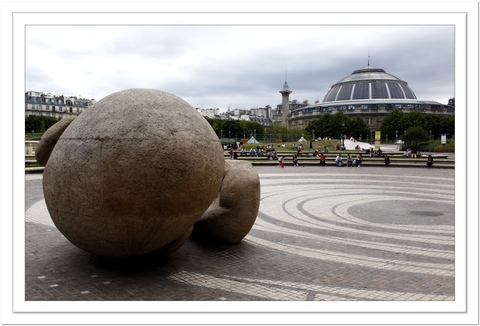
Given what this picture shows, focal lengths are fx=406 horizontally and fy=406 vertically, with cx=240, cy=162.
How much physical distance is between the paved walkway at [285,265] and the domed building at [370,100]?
101300 mm

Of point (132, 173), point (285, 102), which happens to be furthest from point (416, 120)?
point (132, 173)

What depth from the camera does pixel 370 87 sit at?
389 ft

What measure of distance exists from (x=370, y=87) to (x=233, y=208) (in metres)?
118

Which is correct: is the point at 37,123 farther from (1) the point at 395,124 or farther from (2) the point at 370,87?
(2) the point at 370,87

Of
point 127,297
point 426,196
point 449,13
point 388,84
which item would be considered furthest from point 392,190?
point 388,84

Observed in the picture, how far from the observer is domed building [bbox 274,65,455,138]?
109625mm

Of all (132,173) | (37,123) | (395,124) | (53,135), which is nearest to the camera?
(132,173)

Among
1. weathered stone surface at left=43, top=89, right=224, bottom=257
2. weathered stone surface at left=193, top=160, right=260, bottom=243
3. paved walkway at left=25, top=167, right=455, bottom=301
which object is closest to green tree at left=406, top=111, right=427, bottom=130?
paved walkway at left=25, top=167, right=455, bottom=301

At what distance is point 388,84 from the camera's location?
119 m

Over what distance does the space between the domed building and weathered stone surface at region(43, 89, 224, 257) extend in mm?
108372

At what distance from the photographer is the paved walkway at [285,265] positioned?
6.46 meters

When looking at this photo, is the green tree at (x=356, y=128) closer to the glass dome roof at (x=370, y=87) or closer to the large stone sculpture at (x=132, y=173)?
the glass dome roof at (x=370, y=87)

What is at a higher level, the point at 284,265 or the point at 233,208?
the point at 233,208
